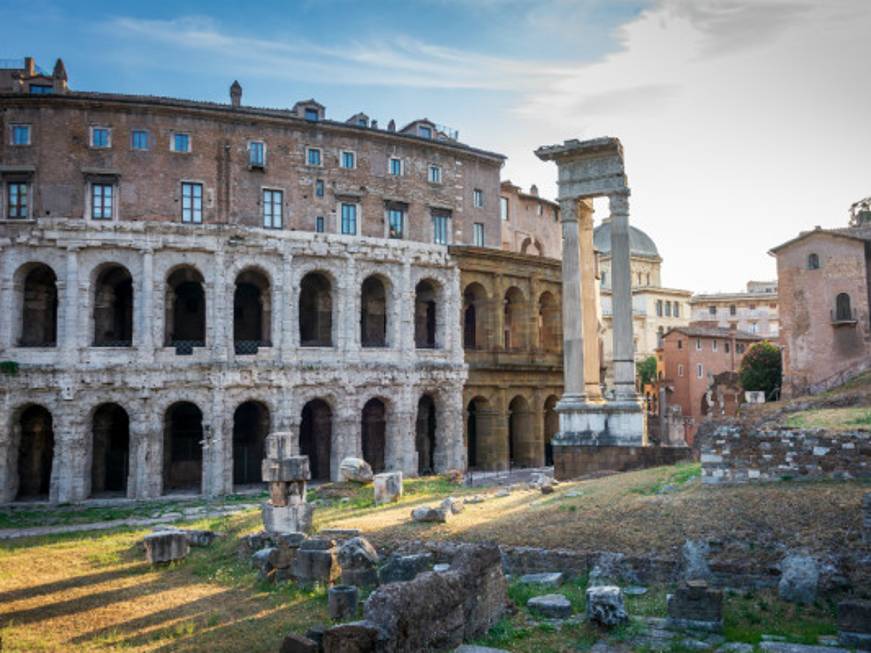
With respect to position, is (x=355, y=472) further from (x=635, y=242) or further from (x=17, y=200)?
(x=635, y=242)

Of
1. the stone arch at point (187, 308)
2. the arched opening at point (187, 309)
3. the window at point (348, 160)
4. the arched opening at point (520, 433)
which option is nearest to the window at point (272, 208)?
the window at point (348, 160)

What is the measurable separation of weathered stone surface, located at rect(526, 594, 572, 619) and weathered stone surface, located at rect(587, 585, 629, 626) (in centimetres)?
60

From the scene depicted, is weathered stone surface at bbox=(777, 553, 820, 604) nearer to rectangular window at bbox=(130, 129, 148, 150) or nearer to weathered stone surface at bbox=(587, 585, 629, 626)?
weathered stone surface at bbox=(587, 585, 629, 626)

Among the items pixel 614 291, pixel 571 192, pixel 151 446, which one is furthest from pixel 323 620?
pixel 151 446

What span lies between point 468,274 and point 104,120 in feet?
57.0

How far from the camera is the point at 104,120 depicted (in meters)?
30.6

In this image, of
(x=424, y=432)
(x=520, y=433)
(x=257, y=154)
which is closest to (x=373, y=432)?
(x=424, y=432)

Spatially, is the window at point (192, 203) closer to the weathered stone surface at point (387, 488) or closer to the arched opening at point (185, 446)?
the arched opening at point (185, 446)

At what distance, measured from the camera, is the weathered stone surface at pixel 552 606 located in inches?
415

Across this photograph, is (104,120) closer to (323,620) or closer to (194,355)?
(194,355)

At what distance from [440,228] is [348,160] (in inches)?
220

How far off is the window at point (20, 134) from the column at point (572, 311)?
2164cm

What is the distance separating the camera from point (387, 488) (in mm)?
23016

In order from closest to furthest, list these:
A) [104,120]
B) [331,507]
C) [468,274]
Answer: [331,507]
[104,120]
[468,274]
